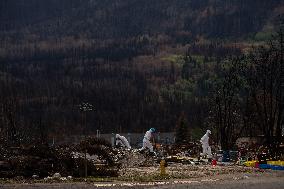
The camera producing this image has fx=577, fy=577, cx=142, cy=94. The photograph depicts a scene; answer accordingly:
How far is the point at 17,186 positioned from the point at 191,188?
23.2 ft

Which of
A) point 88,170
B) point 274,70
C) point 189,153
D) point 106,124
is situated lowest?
point 106,124

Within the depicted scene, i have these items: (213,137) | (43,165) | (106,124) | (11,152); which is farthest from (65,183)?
(106,124)

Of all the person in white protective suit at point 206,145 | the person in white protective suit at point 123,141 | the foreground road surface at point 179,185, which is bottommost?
the person in white protective suit at point 123,141

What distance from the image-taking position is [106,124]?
177 m

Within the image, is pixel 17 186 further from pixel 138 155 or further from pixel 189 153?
pixel 189 153

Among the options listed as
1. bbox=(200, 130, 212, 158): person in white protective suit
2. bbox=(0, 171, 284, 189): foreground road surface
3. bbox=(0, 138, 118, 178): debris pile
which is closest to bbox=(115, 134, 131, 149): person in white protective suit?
bbox=(200, 130, 212, 158): person in white protective suit

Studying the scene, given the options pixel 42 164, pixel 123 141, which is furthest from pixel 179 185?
pixel 123 141

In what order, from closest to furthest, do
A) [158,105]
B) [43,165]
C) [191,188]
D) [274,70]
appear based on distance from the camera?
[191,188] → [43,165] → [274,70] → [158,105]

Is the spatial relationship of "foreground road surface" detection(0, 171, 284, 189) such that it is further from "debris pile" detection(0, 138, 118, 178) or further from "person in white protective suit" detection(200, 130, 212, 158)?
"person in white protective suit" detection(200, 130, 212, 158)

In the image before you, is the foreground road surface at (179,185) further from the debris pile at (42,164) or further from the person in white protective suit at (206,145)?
the person in white protective suit at (206,145)

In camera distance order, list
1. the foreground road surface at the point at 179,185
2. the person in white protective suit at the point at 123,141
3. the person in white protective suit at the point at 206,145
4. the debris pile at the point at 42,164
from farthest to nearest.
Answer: the person in white protective suit at the point at 123,141, the person in white protective suit at the point at 206,145, the debris pile at the point at 42,164, the foreground road surface at the point at 179,185

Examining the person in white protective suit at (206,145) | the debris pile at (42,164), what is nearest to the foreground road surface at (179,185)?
the debris pile at (42,164)

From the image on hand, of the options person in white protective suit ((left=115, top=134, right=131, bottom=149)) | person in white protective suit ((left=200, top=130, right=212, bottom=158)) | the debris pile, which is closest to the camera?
the debris pile

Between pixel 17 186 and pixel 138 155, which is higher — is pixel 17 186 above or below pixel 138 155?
above
